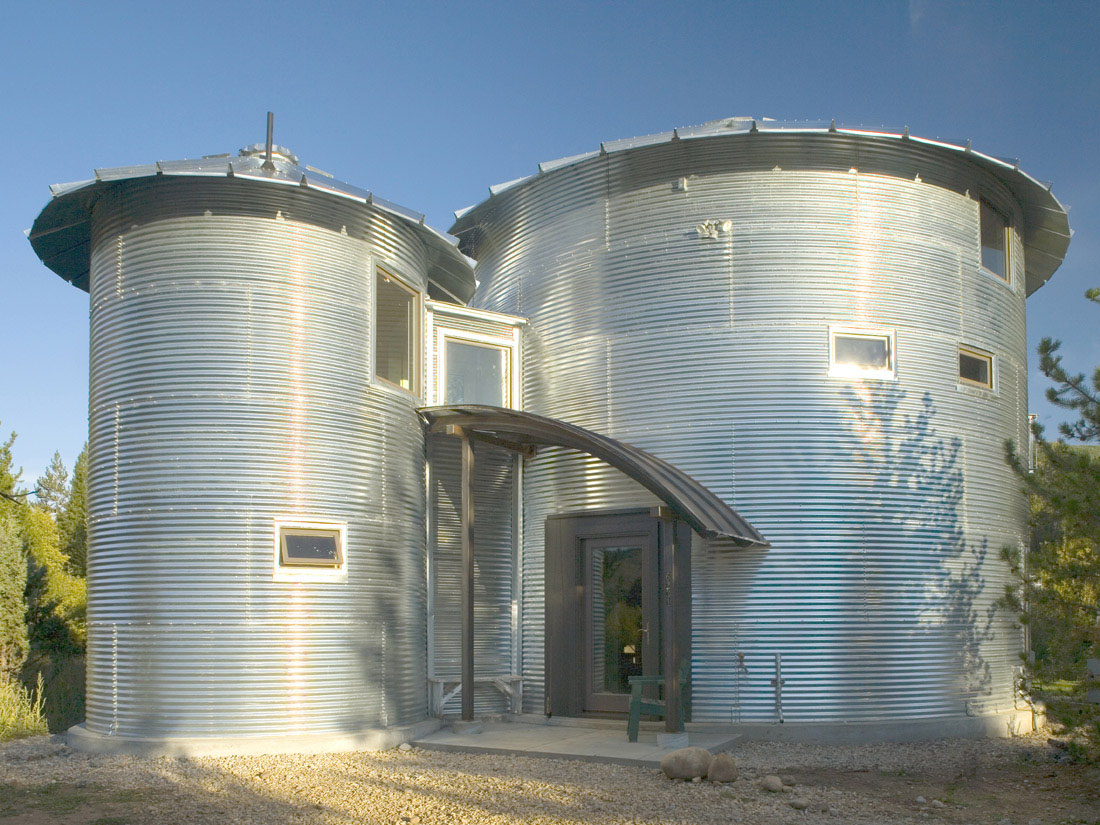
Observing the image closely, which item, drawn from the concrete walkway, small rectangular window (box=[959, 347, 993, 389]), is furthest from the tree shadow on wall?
the concrete walkway

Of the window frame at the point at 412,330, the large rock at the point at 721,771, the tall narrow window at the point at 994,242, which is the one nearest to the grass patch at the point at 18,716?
the window frame at the point at 412,330

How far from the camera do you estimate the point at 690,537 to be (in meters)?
11.5

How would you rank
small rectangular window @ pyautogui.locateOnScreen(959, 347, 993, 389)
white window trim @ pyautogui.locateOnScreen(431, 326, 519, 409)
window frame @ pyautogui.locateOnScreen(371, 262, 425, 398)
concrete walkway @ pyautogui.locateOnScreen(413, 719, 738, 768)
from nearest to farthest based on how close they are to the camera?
concrete walkway @ pyautogui.locateOnScreen(413, 719, 738, 768) → window frame @ pyautogui.locateOnScreen(371, 262, 425, 398) → small rectangular window @ pyautogui.locateOnScreen(959, 347, 993, 389) → white window trim @ pyautogui.locateOnScreen(431, 326, 519, 409)

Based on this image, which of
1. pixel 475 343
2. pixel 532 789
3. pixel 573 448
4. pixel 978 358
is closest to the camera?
pixel 532 789

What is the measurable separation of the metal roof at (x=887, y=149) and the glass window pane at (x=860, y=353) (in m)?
2.19

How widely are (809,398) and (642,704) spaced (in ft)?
12.1

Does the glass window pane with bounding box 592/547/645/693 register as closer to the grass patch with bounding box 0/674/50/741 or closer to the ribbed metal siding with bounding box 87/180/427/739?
the ribbed metal siding with bounding box 87/180/427/739

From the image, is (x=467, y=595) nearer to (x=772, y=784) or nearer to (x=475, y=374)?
(x=475, y=374)

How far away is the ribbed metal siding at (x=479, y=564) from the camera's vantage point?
12398mm

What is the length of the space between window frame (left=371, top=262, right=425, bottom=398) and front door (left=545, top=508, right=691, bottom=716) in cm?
228

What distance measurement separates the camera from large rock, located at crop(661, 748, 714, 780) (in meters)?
8.64

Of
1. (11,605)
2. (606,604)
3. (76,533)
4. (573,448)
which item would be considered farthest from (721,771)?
(76,533)

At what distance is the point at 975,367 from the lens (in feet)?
41.1

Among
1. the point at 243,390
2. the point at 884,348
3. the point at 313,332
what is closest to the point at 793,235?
the point at 884,348
